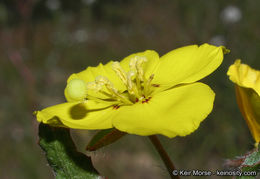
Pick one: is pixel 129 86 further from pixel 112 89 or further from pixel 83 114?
pixel 83 114

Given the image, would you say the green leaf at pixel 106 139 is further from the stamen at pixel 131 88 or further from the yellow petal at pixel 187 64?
the yellow petal at pixel 187 64

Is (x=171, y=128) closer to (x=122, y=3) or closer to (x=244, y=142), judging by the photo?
(x=244, y=142)

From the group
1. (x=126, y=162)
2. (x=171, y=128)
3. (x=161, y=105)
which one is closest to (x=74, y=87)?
(x=161, y=105)

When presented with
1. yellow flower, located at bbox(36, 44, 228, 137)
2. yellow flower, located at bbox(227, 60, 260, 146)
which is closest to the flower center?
yellow flower, located at bbox(36, 44, 228, 137)

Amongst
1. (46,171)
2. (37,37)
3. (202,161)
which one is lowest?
(202,161)

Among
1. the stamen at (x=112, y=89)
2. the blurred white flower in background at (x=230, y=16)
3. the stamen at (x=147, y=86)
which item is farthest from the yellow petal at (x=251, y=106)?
the blurred white flower in background at (x=230, y=16)

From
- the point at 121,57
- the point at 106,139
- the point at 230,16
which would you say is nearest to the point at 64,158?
the point at 106,139

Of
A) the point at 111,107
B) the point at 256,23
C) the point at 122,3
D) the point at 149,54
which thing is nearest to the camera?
the point at 111,107
